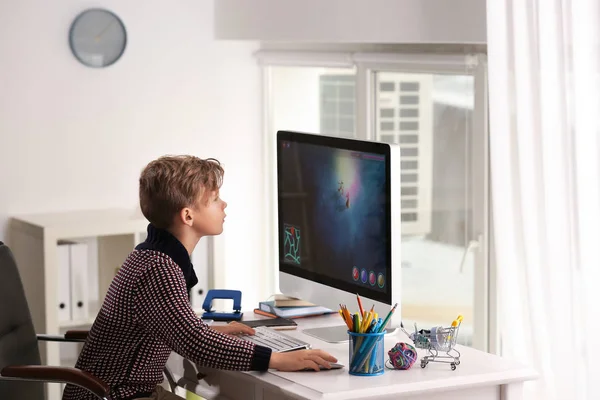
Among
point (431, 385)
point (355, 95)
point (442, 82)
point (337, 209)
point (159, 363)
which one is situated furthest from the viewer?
point (355, 95)

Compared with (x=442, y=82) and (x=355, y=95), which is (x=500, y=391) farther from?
(x=355, y=95)

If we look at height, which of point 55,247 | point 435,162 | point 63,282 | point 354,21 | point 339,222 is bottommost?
point 63,282

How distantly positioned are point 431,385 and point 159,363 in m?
0.68

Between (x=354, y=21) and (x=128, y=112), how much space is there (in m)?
1.12

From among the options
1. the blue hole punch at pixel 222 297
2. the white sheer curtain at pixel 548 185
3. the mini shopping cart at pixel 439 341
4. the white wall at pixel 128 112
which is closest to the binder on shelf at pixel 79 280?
the white wall at pixel 128 112

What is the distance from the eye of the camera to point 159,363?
2537mm

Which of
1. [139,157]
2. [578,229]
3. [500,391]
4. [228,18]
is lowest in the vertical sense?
[500,391]

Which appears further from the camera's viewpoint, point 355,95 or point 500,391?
point 355,95

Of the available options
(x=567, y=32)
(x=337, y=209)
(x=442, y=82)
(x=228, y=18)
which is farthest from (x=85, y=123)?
(x=567, y=32)

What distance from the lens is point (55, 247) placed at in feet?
12.5

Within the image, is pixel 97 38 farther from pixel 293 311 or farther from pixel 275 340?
pixel 275 340

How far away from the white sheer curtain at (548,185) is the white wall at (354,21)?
300mm

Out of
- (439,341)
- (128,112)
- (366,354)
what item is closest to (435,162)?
Answer: (128,112)

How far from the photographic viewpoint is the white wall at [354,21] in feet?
10.6
